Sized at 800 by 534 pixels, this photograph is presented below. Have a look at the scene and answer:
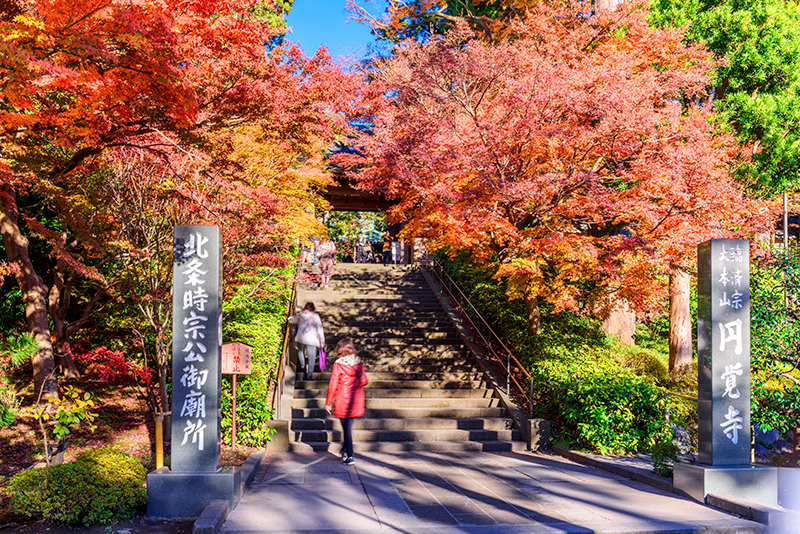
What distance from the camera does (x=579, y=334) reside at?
10.6 metres

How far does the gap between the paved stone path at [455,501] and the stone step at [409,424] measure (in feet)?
3.39

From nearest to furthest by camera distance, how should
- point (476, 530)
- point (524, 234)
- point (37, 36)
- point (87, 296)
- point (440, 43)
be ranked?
point (476, 530), point (37, 36), point (524, 234), point (87, 296), point (440, 43)

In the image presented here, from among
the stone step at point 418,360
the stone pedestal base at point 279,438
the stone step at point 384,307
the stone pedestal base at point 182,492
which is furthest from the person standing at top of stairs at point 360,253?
the stone pedestal base at point 182,492

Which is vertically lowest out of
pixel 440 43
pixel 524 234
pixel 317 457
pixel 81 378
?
pixel 317 457

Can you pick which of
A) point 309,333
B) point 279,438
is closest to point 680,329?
point 309,333

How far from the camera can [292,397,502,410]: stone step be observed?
907cm

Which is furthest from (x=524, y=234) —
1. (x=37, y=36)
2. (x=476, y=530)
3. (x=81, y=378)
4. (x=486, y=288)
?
(x=81, y=378)

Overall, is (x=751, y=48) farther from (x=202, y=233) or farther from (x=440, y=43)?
(x=202, y=233)

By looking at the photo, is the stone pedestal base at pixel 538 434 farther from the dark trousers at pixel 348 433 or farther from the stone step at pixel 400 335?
the stone step at pixel 400 335

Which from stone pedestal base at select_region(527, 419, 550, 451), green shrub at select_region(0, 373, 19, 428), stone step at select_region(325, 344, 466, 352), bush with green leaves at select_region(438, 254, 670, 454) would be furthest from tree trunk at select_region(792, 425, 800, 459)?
green shrub at select_region(0, 373, 19, 428)

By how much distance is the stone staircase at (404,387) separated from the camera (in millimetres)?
8453

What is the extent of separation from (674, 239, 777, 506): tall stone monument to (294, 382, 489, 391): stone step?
176 inches

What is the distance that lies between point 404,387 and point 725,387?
211 inches

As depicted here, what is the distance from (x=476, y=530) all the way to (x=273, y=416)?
180 inches
